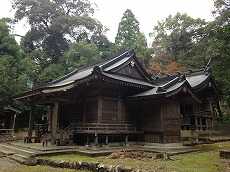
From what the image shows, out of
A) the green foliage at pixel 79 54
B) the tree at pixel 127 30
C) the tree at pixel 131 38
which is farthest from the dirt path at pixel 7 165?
the tree at pixel 127 30

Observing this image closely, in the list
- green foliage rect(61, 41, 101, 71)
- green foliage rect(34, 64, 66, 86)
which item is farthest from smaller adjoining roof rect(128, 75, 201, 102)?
green foliage rect(34, 64, 66, 86)

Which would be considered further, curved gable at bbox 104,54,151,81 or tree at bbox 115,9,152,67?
tree at bbox 115,9,152,67

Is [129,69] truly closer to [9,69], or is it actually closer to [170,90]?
[170,90]

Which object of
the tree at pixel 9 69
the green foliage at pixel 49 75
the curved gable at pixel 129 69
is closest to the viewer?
the curved gable at pixel 129 69

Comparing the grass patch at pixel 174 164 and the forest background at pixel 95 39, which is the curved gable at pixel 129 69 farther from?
the forest background at pixel 95 39

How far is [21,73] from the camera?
32.7m

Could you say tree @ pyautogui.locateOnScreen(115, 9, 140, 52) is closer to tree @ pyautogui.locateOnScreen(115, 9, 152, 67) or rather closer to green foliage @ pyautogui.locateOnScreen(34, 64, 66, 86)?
tree @ pyautogui.locateOnScreen(115, 9, 152, 67)

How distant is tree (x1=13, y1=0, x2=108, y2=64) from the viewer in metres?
45.5

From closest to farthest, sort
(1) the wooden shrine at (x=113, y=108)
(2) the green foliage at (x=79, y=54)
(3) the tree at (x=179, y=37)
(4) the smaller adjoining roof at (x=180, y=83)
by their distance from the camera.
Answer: (1) the wooden shrine at (x=113, y=108), (4) the smaller adjoining roof at (x=180, y=83), (2) the green foliage at (x=79, y=54), (3) the tree at (x=179, y=37)

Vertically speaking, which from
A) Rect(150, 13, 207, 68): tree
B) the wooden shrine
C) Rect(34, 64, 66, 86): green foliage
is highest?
Rect(150, 13, 207, 68): tree

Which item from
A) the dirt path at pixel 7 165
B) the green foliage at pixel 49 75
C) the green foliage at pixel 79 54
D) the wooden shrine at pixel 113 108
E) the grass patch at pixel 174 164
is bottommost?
the dirt path at pixel 7 165

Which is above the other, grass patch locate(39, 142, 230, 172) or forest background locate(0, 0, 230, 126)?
forest background locate(0, 0, 230, 126)

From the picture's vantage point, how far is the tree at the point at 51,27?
45469mm

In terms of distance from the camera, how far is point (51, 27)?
46.0 m
